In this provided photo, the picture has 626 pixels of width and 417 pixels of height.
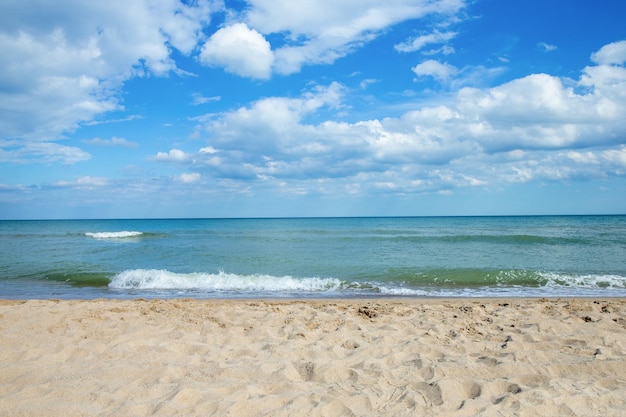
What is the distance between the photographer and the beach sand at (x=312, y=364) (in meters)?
3.89

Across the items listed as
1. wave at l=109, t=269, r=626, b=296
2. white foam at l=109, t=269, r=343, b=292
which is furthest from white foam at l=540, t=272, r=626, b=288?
white foam at l=109, t=269, r=343, b=292

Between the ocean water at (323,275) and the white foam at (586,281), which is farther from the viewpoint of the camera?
the white foam at (586,281)

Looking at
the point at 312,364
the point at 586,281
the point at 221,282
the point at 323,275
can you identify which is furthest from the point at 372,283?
the point at 312,364

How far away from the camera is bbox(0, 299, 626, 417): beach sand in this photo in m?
3.89

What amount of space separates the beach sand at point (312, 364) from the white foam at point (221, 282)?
6237 mm

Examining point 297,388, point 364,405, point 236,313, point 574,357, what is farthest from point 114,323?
point 574,357

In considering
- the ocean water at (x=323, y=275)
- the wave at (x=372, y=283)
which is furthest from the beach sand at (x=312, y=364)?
the wave at (x=372, y=283)

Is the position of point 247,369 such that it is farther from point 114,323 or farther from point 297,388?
point 114,323

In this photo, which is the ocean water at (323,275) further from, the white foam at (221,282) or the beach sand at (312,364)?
the beach sand at (312,364)

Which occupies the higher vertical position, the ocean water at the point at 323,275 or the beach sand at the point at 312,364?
the beach sand at the point at 312,364

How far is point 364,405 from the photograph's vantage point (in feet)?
12.8

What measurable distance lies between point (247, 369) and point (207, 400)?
870 millimetres

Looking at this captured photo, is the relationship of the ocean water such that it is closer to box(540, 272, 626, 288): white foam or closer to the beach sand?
box(540, 272, 626, 288): white foam

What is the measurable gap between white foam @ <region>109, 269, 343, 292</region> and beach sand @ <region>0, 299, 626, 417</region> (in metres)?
6.24
